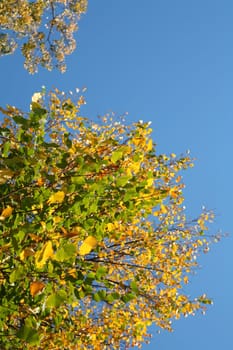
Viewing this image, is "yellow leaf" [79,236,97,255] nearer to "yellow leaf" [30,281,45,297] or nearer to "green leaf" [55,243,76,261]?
"green leaf" [55,243,76,261]

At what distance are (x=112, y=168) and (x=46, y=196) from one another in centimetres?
83

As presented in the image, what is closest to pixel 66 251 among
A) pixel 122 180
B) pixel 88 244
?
pixel 88 244

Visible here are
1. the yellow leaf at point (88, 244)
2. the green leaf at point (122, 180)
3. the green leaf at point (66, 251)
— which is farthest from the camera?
the green leaf at point (122, 180)

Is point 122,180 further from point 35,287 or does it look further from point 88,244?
point 35,287

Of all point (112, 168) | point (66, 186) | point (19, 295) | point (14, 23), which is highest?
point (14, 23)

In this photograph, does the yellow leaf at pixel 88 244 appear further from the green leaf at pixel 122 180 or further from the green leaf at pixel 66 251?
the green leaf at pixel 122 180

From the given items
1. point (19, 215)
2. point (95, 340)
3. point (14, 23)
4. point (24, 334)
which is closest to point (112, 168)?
point (19, 215)

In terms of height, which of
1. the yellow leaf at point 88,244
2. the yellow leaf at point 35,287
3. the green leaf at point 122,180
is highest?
the green leaf at point 122,180

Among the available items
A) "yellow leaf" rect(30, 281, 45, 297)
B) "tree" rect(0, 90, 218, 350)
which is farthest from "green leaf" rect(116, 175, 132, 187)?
"yellow leaf" rect(30, 281, 45, 297)

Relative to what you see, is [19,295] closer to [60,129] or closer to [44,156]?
[44,156]

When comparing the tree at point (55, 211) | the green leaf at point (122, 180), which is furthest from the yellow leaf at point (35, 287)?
the green leaf at point (122, 180)

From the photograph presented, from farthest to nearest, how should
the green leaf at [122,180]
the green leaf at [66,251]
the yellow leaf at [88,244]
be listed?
1. the green leaf at [122,180]
2. the green leaf at [66,251]
3. the yellow leaf at [88,244]

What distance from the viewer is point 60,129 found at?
1095cm

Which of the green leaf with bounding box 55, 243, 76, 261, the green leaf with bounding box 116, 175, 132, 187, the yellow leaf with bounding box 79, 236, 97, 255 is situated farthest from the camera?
the green leaf with bounding box 116, 175, 132, 187
